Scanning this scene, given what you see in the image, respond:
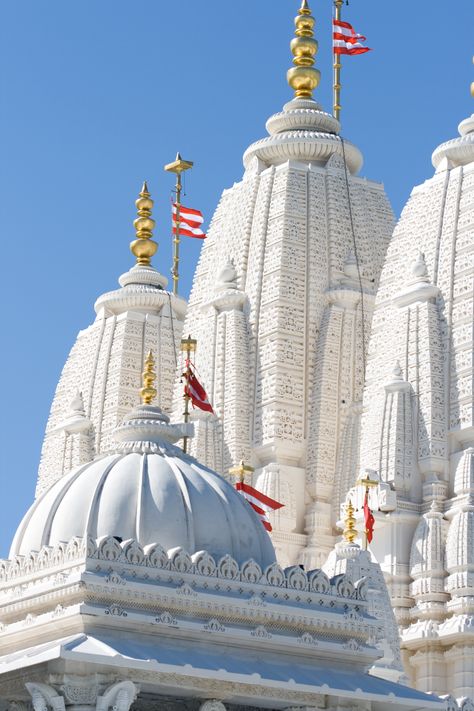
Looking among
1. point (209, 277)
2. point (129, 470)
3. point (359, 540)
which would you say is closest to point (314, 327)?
point (209, 277)

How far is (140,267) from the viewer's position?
2255 inches

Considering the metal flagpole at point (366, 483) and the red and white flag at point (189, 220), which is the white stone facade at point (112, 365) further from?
the metal flagpole at point (366, 483)

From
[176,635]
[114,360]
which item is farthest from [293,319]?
[176,635]

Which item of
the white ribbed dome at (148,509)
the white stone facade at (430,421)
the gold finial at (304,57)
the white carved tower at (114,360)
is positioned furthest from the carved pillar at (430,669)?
the gold finial at (304,57)

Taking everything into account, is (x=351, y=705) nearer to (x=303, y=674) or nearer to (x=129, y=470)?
(x=303, y=674)

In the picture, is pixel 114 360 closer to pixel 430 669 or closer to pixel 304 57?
pixel 304 57

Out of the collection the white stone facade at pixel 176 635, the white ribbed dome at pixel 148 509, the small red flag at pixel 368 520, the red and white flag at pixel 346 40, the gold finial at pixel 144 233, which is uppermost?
the red and white flag at pixel 346 40

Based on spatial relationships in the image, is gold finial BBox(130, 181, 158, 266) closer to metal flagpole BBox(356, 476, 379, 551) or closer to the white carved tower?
the white carved tower

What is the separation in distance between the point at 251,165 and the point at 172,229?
690cm

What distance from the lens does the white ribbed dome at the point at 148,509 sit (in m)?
23.8

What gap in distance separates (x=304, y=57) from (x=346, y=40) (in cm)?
128

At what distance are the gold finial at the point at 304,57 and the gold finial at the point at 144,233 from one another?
22.7 ft

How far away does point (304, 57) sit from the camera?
5334 centimetres

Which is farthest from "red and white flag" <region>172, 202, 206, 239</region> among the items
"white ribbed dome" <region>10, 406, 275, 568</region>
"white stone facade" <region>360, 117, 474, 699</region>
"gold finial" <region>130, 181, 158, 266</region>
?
"white ribbed dome" <region>10, 406, 275, 568</region>
